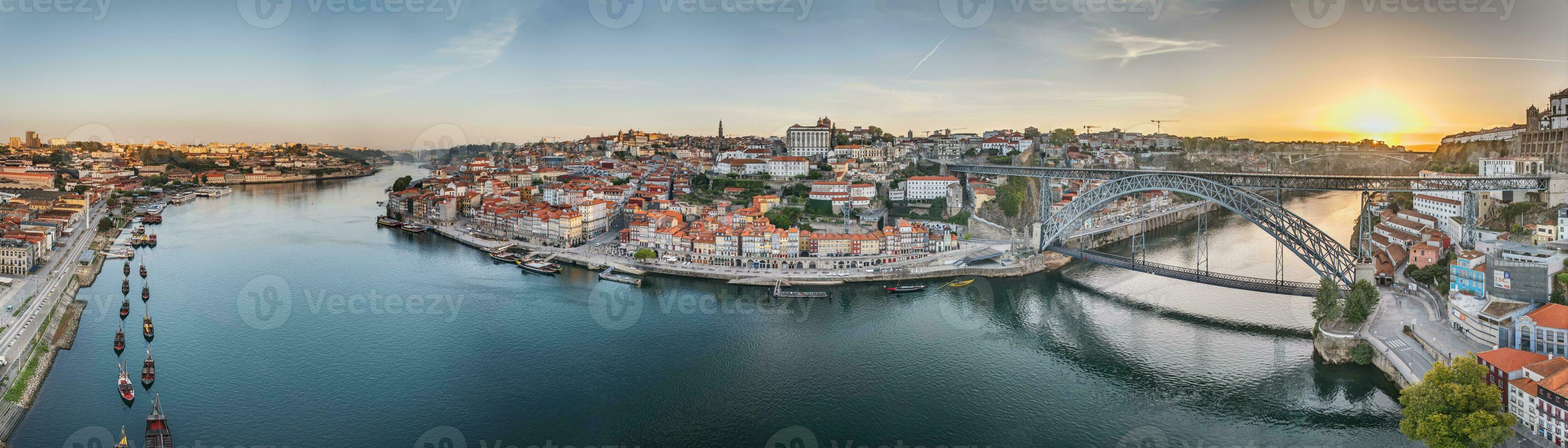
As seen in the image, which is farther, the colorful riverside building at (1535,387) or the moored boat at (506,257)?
the moored boat at (506,257)

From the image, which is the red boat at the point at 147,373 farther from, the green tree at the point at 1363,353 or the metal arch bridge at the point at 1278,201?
the metal arch bridge at the point at 1278,201

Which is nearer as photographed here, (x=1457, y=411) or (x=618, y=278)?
(x=1457, y=411)

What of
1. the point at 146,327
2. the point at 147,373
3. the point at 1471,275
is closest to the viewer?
the point at 147,373

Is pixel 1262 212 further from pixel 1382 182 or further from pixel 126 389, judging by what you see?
pixel 126 389

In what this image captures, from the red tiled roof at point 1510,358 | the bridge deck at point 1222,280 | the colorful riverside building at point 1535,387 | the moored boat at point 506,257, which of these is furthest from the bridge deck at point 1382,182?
the moored boat at point 506,257

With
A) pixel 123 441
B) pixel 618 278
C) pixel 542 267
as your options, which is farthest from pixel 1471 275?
pixel 542 267

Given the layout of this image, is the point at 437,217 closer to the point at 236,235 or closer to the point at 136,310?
the point at 236,235

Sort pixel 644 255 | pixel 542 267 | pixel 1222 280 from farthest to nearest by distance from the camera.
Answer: pixel 644 255 → pixel 542 267 → pixel 1222 280
